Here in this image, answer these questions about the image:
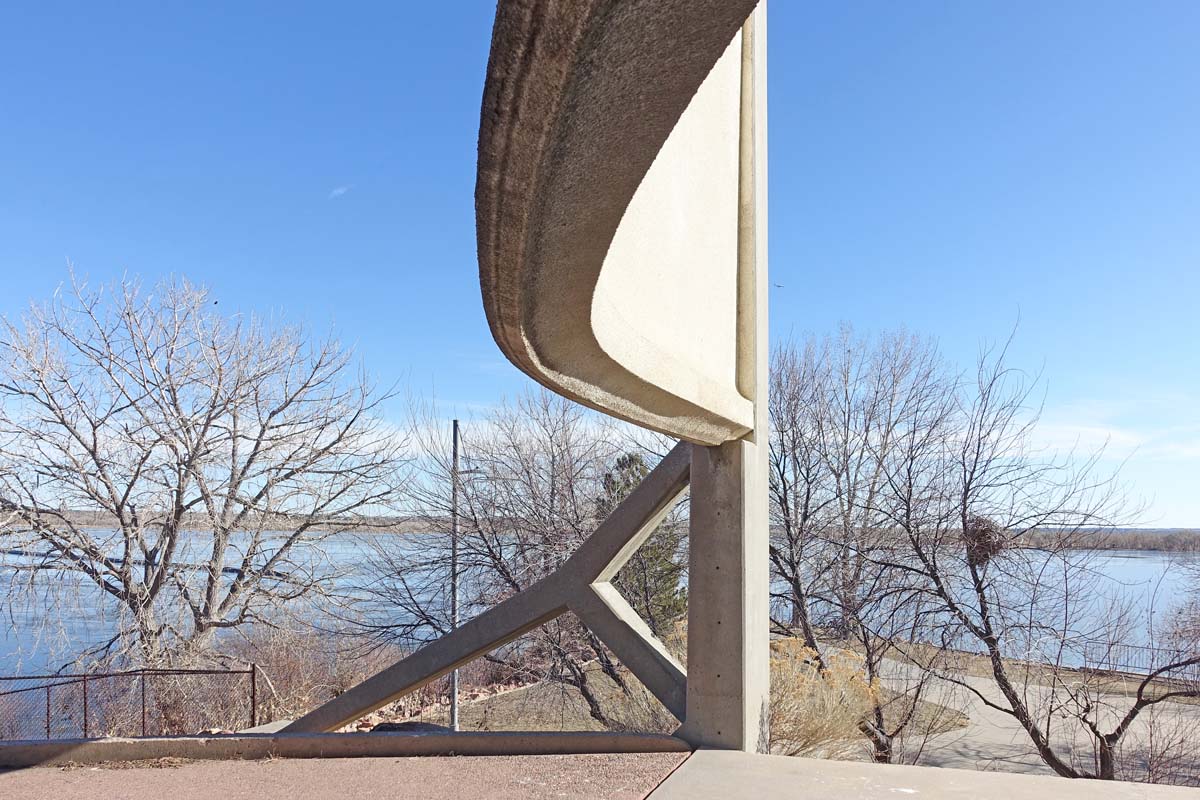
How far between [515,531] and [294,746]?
8.49m

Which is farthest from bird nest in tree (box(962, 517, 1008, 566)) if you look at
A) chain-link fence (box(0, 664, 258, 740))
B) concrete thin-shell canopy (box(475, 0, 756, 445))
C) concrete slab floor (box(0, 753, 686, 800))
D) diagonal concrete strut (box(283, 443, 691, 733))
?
chain-link fence (box(0, 664, 258, 740))

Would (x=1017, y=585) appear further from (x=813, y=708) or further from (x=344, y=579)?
(x=344, y=579)

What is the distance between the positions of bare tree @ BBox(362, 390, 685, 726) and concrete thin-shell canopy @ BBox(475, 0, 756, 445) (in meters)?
8.62

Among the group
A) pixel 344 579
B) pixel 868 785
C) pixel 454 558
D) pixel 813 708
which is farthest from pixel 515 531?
pixel 868 785

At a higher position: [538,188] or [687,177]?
[687,177]

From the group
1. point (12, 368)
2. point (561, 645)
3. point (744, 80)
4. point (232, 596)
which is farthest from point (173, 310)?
point (744, 80)

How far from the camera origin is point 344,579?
50.5 ft

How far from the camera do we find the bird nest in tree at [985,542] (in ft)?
30.9

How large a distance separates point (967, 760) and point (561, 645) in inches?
223

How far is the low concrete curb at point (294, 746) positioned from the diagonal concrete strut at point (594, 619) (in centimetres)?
62

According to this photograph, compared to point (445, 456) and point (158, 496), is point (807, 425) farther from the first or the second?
point (158, 496)

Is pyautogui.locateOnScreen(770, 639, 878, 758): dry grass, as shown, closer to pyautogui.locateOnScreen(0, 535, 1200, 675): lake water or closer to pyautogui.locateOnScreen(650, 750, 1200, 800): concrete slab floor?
pyautogui.locateOnScreen(650, 750, 1200, 800): concrete slab floor

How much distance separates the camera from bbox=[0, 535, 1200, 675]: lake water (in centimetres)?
941

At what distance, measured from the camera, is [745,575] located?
464 cm
